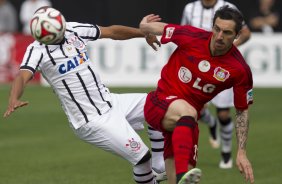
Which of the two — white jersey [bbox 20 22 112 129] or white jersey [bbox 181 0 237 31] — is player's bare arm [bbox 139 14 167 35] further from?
white jersey [bbox 181 0 237 31]

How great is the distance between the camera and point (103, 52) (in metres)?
24.5

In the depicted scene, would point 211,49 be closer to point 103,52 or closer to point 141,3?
point 103,52

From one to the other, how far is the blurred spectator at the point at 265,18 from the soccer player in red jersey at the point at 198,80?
16.4m

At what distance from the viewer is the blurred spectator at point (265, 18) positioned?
26297 mm

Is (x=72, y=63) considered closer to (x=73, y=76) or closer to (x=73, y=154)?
(x=73, y=76)

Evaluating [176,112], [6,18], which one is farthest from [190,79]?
[6,18]

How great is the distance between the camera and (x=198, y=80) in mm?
9883

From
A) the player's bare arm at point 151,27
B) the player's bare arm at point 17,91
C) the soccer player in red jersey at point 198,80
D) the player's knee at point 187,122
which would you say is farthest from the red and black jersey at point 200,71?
the player's bare arm at point 17,91

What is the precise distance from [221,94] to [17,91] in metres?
5.50

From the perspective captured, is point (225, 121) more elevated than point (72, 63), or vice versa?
point (72, 63)

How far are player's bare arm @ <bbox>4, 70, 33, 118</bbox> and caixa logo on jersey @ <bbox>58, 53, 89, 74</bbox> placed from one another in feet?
1.53

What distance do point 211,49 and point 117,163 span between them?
15.5 feet

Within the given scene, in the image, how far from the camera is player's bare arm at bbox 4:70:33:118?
9.25 metres

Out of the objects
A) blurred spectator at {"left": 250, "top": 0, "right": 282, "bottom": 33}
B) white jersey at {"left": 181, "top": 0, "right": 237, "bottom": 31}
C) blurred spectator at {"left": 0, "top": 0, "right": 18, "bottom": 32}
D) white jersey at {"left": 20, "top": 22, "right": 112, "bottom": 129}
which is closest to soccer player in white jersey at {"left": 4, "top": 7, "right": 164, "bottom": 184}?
white jersey at {"left": 20, "top": 22, "right": 112, "bottom": 129}
